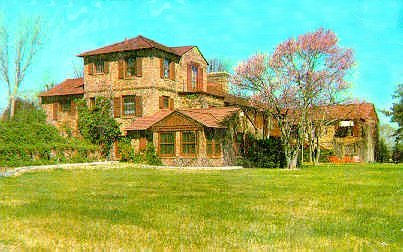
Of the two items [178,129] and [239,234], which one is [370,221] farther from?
[178,129]

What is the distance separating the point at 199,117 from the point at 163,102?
15.2ft

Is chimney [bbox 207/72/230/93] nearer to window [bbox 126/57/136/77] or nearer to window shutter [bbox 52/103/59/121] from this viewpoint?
window [bbox 126/57/136/77]

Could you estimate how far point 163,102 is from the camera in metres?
34.2

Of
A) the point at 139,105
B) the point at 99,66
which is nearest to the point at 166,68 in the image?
the point at 139,105

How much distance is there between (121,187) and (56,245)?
772 centimetres

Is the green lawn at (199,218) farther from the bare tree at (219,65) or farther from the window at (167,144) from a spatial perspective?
the bare tree at (219,65)

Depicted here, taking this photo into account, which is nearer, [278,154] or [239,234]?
[239,234]

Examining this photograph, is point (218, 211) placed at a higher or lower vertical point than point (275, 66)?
lower

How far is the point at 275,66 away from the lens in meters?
29.1

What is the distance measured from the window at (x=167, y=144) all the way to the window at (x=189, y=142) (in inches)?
28.7

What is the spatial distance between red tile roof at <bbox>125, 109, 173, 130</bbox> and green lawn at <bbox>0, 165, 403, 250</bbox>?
1864 centimetres

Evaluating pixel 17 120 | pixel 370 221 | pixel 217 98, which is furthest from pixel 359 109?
pixel 370 221

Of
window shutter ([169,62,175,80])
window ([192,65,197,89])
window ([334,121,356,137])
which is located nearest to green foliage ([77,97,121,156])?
window shutter ([169,62,175,80])

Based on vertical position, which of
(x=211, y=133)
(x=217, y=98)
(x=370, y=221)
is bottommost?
(x=370, y=221)
